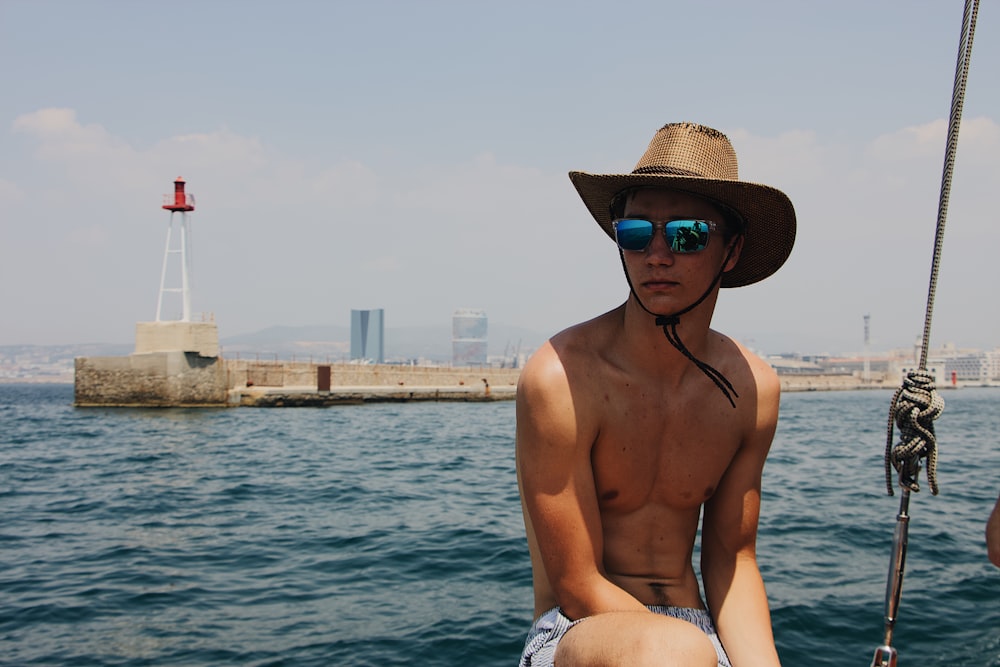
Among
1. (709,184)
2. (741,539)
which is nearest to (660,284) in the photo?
(709,184)

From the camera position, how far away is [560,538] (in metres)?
2.46

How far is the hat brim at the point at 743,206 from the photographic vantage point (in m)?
2.44

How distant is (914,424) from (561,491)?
39.2 inches

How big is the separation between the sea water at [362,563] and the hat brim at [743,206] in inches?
155

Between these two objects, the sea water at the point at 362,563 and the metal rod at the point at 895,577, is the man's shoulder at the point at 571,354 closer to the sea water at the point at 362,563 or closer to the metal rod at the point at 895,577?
the metal rod at the point at 895,577

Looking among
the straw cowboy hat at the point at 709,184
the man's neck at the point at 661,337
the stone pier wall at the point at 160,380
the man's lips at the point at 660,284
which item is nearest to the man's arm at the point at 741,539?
the man's neck at the point at 661,337

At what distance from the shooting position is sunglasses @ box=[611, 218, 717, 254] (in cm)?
243

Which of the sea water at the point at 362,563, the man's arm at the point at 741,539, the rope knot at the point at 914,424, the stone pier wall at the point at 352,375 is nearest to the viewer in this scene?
the rope knot at the point at 914,424

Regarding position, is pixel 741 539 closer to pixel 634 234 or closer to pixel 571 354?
pixel 571 354

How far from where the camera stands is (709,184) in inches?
95.1

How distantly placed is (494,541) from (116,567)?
161 inches

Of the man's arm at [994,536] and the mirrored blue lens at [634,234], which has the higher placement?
the mirrored blue lens at [634,234]

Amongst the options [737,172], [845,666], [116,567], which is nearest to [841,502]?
[845,666]

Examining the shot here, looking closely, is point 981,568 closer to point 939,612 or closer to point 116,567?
point 939,612
